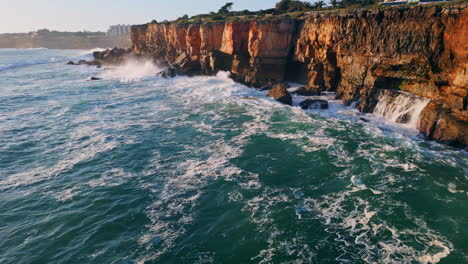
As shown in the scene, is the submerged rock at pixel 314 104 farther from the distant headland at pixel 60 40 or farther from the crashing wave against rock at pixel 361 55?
the distant headland at pixel 60 40

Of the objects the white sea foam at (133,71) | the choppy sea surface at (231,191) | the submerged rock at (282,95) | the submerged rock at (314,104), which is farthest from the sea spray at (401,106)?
the white sea foam at (133,71)

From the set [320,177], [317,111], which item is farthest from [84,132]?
[317,111]

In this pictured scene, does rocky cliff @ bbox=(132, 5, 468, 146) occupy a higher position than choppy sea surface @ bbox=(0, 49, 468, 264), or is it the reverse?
rocky cliff @ bbox=(132, 5, 468, 146)

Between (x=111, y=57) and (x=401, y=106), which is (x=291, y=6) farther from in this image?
(x=111, y=57)

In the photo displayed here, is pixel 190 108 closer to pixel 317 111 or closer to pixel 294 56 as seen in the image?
pixel 317 111

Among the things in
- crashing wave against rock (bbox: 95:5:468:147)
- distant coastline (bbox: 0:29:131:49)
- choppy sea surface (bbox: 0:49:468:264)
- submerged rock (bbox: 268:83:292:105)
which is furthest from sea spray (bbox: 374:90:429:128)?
distant coastline (bbox: 0:29:131:49)

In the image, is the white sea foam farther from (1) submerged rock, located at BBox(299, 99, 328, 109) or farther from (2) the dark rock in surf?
(1) submerged rock, located at BBox(299, 99, 328, 109)
